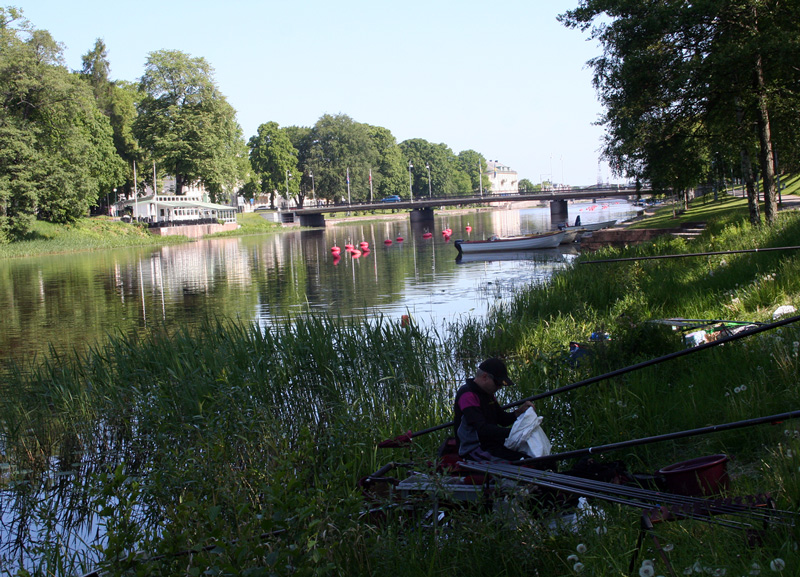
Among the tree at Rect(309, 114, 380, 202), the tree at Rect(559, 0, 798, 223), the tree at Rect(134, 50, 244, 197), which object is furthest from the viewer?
the tree at Rect(309, 114, 380, 202)

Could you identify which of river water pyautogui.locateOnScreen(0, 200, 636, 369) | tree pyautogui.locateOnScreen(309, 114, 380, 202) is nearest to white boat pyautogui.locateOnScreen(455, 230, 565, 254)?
river water pyautogui.locateOnScreen(0, 200, 636, 369)

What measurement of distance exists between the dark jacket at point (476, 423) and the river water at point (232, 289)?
733cm

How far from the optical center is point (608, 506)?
5195 mm

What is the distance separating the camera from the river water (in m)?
20.4

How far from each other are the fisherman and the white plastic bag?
61 mm

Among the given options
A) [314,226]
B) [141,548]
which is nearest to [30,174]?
[314,226]

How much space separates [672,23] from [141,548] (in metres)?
19.5

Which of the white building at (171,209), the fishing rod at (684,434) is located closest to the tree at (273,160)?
the white building at (171,209)

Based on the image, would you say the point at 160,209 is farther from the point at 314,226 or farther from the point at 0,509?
the point at 0,509

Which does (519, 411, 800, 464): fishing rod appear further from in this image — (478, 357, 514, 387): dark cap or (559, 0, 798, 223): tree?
(559, 0, 798, 223): tree

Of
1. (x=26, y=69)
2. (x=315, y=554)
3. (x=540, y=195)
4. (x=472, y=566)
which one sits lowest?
(x=472, y=566)

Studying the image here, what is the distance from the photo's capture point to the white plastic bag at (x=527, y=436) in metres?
6.20

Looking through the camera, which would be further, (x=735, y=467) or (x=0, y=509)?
(x=0, y=509)

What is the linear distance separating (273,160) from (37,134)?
1999 inches
